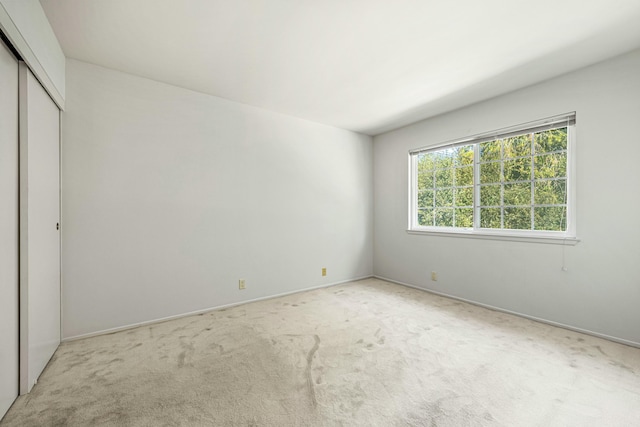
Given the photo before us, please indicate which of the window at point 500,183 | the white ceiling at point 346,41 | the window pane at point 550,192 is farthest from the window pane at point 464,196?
the white ceiling at point 346,41

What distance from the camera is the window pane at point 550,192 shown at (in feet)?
9.11

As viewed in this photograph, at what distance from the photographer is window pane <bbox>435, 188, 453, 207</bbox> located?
3807 millimetres

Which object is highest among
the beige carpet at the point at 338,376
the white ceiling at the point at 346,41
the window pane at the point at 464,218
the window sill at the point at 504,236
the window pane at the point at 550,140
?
the white ceiling at the point at 346,41

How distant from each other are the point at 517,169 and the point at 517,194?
282mm

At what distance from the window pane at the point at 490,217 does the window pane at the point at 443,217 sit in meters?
0.42

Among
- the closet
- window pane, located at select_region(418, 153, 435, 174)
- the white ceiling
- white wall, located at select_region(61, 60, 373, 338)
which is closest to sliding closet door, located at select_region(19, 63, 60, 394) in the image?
the closet

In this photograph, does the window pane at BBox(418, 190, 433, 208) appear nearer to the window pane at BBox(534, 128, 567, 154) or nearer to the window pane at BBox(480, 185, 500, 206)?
the window pane at BBox(480, 185, 500, 206)

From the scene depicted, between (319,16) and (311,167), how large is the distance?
2.23 metres

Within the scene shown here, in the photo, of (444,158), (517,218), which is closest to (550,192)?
(517,218)

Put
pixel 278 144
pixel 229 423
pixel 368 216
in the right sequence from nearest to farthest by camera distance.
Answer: pixel 229 423 → pixel 278 144 → pixel 368 216

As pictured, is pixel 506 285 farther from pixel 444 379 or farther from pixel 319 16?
pixel 319 16

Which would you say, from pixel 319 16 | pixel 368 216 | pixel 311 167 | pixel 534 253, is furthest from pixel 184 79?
pixel 534 253

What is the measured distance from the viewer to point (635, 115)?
2291mm

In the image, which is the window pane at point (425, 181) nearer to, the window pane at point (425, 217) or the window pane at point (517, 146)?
the window pane at point (425, 217)
